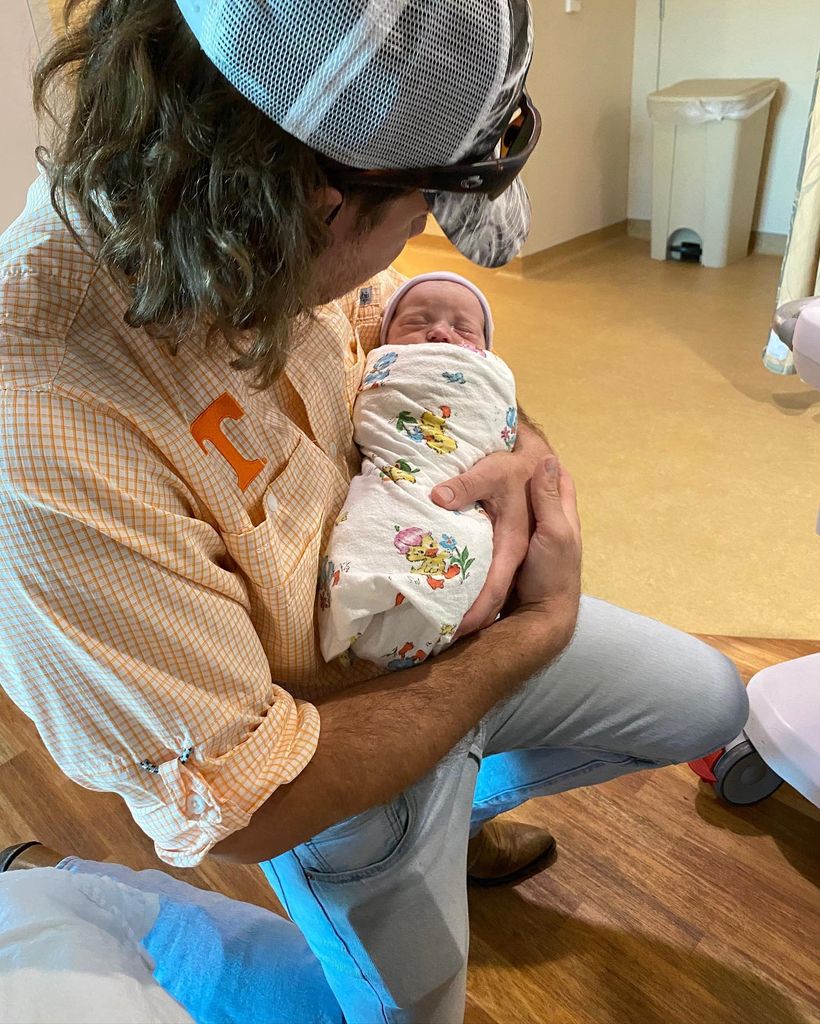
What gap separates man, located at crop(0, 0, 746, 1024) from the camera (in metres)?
0.60

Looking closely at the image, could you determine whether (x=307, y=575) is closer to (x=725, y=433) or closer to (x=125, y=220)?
(x=125, y=220)

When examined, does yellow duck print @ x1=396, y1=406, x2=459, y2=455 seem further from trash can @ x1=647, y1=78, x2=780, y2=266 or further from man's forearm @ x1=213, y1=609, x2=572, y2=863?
trash can @ x1=647, y1=78, x2=780, y2=266

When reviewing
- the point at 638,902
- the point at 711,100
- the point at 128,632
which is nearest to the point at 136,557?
the point at 128,632

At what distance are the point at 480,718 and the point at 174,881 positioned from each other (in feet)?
1.85

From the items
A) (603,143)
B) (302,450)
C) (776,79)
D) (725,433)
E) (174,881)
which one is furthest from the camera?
(603,143)

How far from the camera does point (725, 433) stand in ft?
7.63

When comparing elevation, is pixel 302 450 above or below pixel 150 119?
below

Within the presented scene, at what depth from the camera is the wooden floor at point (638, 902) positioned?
3.70 ft

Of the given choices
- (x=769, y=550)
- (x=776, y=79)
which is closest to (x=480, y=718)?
(x=769, y=550)

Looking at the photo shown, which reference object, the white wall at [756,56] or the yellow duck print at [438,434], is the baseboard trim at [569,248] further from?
the yellow duck print at [438,434]

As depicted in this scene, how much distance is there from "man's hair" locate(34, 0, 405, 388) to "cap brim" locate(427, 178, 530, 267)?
0.13m

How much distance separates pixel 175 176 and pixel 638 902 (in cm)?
113

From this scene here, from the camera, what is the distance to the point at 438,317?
3.77 feet

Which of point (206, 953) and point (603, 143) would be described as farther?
point (603, 143)
